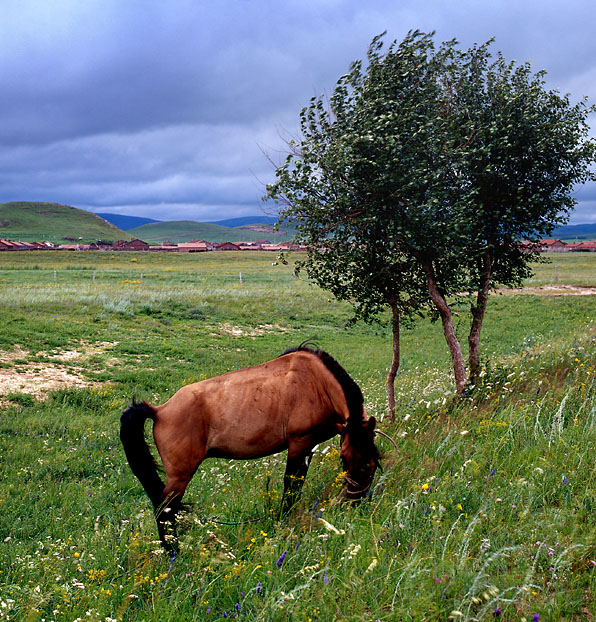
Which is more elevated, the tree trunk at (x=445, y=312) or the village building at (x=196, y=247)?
the village building at (x=196, y=247)

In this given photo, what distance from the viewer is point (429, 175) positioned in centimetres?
878

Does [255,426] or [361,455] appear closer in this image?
[361,455]

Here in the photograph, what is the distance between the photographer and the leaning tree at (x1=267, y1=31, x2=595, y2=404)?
921cm

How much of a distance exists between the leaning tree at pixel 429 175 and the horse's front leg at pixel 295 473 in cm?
531

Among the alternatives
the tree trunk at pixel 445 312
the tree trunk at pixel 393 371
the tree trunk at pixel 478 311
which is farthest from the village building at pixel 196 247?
the tree trunk at pixel 445 312

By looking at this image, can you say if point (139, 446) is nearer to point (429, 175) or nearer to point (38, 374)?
point (429, 175)

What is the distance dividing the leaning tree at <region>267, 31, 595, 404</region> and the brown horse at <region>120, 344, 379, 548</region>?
4738 millimetres

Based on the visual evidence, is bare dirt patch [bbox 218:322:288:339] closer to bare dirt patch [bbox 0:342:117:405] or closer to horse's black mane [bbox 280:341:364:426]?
bare dirt patch [bbox 0:342:117:405]

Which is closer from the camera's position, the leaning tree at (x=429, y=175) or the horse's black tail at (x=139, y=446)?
the horse's black tail at (x=139, y=446)

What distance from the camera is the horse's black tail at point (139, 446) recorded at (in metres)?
5.12

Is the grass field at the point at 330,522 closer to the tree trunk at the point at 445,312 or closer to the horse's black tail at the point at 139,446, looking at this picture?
the horse's black tail at the point at 139,446

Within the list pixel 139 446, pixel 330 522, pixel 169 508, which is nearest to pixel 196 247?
pixel 139 446

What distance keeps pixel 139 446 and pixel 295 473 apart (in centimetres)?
179

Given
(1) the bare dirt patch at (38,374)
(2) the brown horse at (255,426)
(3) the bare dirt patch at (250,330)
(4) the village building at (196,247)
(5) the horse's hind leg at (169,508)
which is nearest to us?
(5) the horse's hind leg at (169,508)
